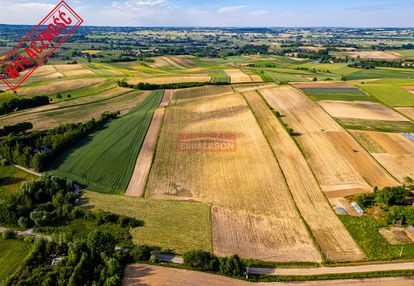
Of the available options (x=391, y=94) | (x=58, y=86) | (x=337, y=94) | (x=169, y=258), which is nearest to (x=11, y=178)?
(x=169, y=258)

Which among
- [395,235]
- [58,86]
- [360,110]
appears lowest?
[395,235]

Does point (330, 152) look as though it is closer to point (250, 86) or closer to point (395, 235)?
point (395, 235)

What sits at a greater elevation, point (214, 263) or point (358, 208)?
point (358, 208)

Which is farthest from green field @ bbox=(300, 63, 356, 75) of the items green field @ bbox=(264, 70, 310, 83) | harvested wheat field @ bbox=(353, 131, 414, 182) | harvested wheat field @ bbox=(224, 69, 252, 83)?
harvested wheat field @ bbox=(353, 131, 414, 182)

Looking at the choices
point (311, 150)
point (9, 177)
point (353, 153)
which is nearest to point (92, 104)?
point (9, 177)

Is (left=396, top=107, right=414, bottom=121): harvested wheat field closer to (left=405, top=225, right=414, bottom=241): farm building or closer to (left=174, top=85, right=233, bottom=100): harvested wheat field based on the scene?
(left=405, top=225, right=414, bottom=241): farm building

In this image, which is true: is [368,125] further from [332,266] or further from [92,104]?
[92,104]
